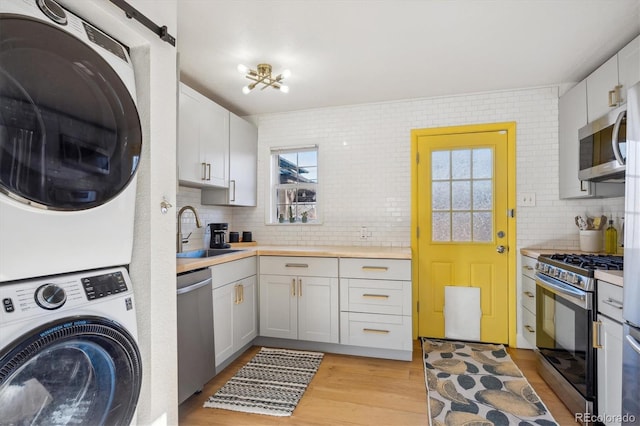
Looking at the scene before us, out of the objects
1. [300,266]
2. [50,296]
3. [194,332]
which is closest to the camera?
[50,296]

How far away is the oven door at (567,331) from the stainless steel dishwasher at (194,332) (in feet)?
7.49

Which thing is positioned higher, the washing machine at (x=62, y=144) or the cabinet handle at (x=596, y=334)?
the washing machine at (x=62, y=144)

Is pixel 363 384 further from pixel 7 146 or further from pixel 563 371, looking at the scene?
pixel 7 146

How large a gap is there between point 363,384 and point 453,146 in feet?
7.68

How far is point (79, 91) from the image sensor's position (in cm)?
111

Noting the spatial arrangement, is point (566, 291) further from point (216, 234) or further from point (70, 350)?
point (216, 234)

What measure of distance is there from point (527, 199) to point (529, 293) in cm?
88

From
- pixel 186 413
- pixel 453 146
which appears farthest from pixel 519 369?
pixel 186 413

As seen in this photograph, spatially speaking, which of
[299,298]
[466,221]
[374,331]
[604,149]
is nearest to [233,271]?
[299,298]

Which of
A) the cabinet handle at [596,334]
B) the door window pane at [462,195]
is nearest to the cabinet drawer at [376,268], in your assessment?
the door window pane at [462,195]

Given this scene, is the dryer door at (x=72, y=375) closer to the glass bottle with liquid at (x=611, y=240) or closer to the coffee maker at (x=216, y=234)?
the coffee maker at (x=216, y=234)

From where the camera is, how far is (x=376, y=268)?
2.69m

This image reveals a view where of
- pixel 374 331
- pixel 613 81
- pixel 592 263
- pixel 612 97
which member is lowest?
pixel 374 331

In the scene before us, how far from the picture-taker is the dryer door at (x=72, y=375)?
91 cm
